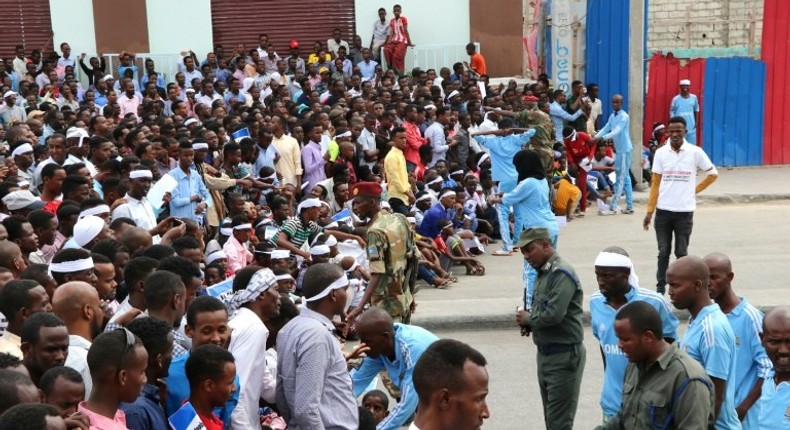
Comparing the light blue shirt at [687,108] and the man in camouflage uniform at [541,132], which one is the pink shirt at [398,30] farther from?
the man in camouflage uniform at [541,132]

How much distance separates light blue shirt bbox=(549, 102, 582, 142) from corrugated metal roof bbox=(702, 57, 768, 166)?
306 centimetres

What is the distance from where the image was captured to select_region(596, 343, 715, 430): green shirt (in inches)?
201

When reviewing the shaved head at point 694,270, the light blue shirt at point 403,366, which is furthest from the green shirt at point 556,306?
the light blue shirt at point 403,366

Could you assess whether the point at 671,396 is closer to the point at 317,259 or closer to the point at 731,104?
the point at 317,259

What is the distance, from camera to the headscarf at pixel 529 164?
11500mm

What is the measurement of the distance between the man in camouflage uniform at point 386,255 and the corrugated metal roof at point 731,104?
530 inches

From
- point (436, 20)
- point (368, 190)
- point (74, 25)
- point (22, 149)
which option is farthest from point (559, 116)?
point (368, 190)

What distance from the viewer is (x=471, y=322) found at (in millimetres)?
10820

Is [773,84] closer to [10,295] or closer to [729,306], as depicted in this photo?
[729,306]

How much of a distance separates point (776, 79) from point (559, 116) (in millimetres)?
4574

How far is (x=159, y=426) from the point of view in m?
4.95

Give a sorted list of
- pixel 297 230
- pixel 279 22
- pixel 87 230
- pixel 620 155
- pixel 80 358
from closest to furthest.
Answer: pixel 80 358, pixel 87 230, pixel 297 230, pixel 620 155, pixel 279 22

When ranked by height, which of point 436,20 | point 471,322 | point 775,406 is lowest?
point 471,322

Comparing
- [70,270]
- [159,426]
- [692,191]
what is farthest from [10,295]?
[692,191]
